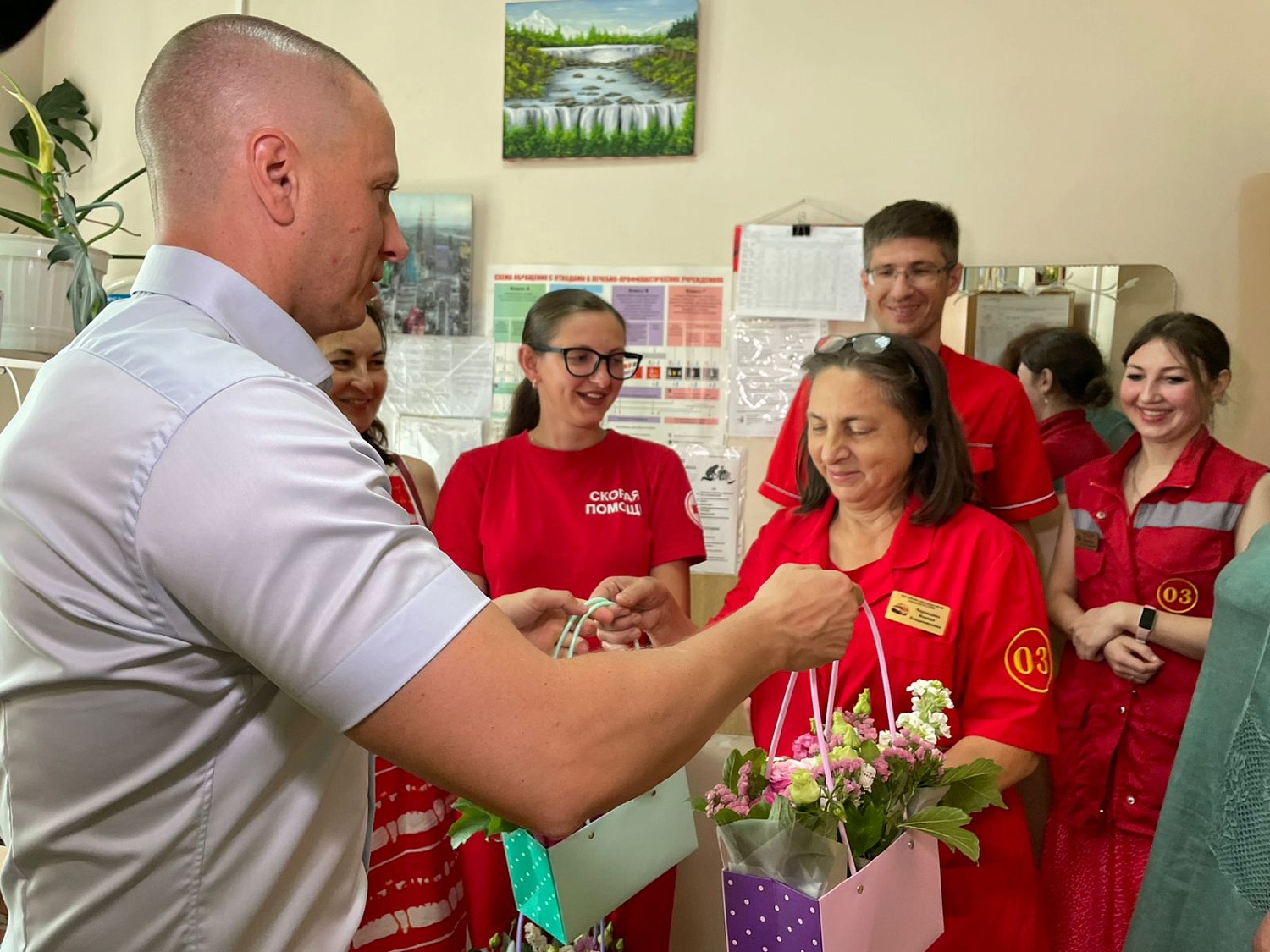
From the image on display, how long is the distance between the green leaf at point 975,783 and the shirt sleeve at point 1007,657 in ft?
1.06

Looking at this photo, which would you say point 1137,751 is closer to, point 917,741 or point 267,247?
point 917,741

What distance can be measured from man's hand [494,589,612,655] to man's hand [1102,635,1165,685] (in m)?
1.14

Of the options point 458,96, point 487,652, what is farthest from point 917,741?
point 458,96

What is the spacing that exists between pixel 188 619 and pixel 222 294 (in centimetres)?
29

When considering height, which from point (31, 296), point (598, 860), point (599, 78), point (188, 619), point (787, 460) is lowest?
point (598, 860)

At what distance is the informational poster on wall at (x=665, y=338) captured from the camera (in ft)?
9.30

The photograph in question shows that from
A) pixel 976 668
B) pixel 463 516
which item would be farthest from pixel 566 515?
pixel 976 668

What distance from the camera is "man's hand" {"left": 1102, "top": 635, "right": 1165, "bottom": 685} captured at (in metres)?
2.05

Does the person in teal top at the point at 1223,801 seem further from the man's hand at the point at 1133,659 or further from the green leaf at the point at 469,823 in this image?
the green leaf at the point at 469,823

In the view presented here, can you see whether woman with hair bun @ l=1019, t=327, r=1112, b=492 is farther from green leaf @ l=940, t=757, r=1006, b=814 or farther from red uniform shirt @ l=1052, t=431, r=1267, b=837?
green leaf @ l=940, t=757, r=1006, b=814

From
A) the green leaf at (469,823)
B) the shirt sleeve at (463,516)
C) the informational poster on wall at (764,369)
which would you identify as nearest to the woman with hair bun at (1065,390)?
the informational poster on wall at (764,369)

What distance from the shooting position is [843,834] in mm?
1134

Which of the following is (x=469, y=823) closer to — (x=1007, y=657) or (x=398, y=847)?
(x=398, y=847)

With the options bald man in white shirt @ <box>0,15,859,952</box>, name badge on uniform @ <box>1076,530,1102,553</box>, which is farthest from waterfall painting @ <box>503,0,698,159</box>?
bald man in white shirt @ <box>0,15,859,952</box>
